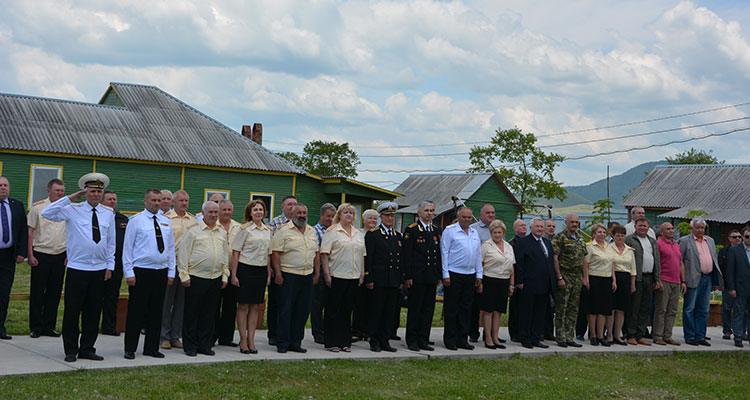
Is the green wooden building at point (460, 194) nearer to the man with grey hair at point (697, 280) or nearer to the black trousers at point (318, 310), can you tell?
the man with grey hair at point (697, 280)

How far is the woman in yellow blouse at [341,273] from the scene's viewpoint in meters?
8.91

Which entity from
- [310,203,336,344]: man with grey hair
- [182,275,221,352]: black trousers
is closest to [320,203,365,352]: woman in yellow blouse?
[310,203,336,344]: man with grey hair

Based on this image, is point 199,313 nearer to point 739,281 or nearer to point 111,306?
point 111,306

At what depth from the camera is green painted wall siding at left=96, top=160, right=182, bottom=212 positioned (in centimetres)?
2541

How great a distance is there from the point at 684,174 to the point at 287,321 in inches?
1512

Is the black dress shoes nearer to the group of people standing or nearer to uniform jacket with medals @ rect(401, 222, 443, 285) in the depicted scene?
the group of people standing

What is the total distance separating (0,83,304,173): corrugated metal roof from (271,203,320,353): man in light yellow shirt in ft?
58.6

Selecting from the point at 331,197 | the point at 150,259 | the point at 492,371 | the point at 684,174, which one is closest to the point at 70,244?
the point at 150,259

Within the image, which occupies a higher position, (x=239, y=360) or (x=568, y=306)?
(x=568, y=306)

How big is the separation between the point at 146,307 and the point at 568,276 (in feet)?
18.9

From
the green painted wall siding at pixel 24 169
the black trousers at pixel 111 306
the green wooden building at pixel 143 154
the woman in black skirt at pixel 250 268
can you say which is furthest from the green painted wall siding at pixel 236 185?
the woman in black skirt at pixel 250 268

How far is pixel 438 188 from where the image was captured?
155 ft

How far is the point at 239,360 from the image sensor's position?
26.0 feet

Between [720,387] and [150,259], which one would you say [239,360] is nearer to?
[150,259]
